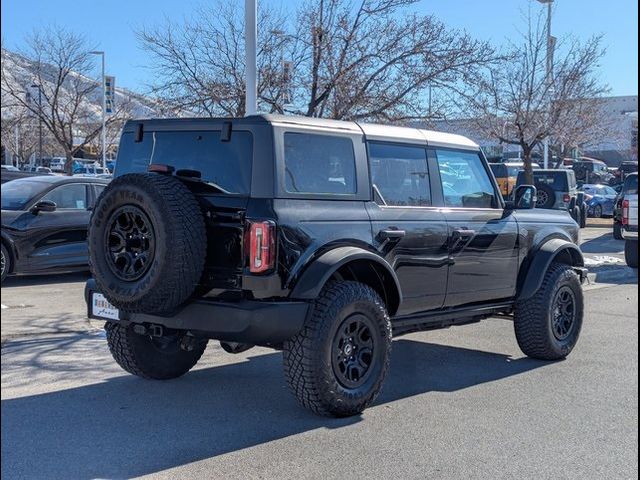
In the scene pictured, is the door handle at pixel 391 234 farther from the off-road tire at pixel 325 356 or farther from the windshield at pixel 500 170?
the windshield at pixel 500 170

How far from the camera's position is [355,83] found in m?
9.84

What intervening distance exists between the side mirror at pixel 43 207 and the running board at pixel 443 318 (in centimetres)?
630

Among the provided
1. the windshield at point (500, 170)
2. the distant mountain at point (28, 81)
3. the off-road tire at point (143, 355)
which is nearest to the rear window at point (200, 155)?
the off-road tire at point (143, 355)

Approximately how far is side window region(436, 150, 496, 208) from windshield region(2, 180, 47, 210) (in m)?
6.56

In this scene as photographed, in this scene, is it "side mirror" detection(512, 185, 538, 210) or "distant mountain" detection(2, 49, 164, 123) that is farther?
"distant mountain" detection(2, 49, 164, 123)

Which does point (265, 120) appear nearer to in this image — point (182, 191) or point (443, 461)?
point (182, 191)

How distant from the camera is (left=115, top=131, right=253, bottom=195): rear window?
198 inches

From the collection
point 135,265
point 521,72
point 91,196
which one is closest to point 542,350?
point 135,265

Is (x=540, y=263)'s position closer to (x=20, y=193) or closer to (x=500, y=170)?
(x=20, y=193)

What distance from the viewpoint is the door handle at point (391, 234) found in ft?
18.0

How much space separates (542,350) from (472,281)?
113cm

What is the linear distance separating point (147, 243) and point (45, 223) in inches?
249

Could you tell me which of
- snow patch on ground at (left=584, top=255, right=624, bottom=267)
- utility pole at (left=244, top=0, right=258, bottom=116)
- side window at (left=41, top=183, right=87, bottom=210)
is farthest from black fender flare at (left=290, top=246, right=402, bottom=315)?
snow patch on ground at (left=584, top=255, right=624, bottom=267)

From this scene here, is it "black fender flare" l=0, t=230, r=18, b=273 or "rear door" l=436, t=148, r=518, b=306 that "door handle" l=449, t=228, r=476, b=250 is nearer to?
"rear door" l=436, t=148, r=518, b=306
